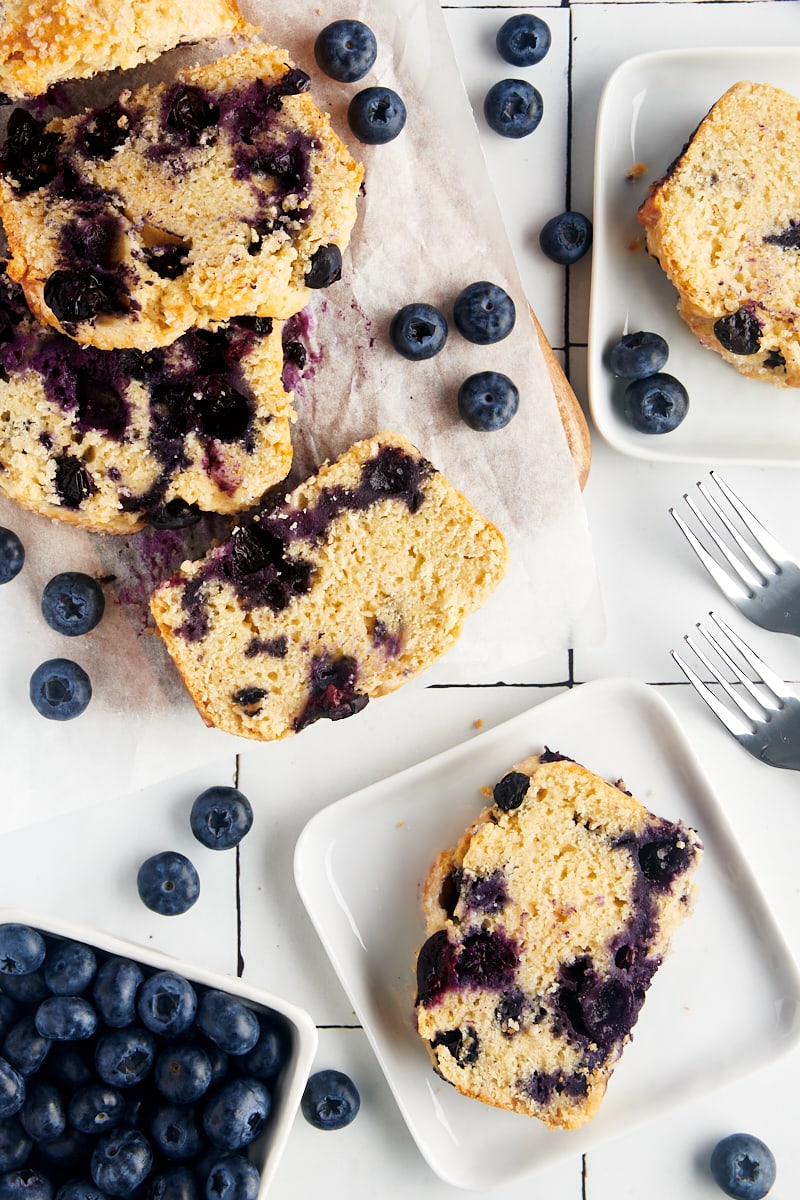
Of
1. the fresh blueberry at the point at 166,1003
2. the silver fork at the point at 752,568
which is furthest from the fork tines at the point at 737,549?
the fresh blueberry at the point at 166,1003

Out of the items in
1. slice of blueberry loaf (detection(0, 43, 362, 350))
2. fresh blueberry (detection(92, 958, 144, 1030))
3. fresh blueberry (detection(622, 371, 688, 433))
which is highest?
slice of blueberry loaf (detection(0, 43, 362, 350))

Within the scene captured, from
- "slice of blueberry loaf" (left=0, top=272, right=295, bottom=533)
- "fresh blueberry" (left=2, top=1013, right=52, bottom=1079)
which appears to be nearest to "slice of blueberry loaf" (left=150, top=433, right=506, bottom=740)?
"slice of blueberry loaf" (left=0, top=272, right=295, bottom=533)

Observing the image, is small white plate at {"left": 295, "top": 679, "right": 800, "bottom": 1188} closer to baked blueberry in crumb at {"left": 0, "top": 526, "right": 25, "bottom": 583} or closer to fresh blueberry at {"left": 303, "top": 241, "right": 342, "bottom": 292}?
baked blueberry in crumb at {"left": 0, "top": 526, "right": 25, "bottom": 583}

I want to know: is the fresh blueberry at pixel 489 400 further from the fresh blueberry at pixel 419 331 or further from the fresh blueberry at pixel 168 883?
the fresh blueberry at pixel 168 883

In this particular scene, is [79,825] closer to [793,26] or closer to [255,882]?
[255,882]

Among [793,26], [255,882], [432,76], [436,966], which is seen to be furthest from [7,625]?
[793,26]

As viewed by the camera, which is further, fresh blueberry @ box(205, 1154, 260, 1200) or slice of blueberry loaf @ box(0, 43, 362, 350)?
fresh blueberry @ box(205, 1154, 260, 1200)
